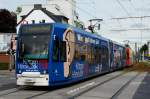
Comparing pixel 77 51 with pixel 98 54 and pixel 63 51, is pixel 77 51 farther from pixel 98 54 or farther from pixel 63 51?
pixel 98 54

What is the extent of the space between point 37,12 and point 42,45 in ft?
178

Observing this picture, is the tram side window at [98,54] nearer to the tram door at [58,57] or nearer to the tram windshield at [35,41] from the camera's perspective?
the tram door at [58,57]

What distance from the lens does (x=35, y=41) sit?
20.4 metres

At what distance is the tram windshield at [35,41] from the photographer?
20.2 meters

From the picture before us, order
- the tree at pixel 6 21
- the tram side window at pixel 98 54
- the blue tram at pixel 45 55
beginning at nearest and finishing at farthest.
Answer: the blue tram at pixel 45 55, the tram side window at pixel 98 54, the tree at pixel 6 21

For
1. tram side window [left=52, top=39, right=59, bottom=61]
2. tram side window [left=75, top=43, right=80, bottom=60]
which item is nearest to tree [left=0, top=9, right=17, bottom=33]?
tram side window [left=75, top=43, right=80, bottom=60]

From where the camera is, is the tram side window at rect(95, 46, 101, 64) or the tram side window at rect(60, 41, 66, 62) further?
the tram side window at rect(95, 46, 101, 64)

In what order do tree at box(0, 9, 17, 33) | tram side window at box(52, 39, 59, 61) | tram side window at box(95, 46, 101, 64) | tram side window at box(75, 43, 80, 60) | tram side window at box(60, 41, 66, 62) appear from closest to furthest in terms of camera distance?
1. tram side window at box(52, 39, 59, 61)
2. tram side window at box(60, 41, 66, 62)
3. tram side window at box(75, 43, 80, 60)
4. tram side window at box(95, 46, 101, 64)
5. tree at box(0, 9, 17, 33)

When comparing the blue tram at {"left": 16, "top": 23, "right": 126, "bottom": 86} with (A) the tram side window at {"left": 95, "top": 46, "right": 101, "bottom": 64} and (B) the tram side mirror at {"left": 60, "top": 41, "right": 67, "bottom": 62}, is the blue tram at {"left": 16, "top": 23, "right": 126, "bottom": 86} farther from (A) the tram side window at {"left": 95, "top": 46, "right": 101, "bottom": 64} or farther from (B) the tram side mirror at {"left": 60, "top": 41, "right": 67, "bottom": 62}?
(A) the tram side window at {"left": 95, "top": 46, "right": 101, "bottom": 64}


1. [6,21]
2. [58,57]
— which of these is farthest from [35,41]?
[6,21]

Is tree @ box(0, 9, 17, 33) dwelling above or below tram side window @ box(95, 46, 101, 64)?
above

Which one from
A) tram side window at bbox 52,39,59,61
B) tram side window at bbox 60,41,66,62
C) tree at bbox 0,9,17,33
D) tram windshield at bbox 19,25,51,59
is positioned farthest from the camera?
tree at bbox 0,9,17,33

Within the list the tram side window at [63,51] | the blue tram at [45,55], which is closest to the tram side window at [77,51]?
the blue tram at [45,55]

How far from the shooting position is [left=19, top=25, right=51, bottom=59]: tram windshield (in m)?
20.2
